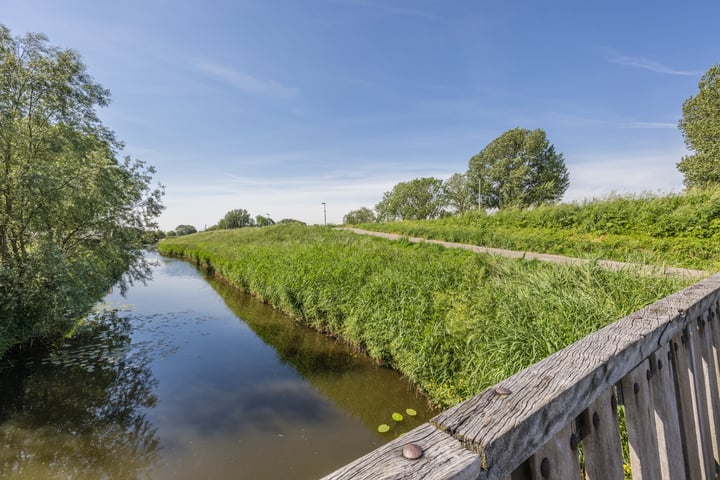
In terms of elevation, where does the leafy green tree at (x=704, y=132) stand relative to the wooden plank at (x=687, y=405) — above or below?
above

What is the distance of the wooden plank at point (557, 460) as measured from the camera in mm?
816

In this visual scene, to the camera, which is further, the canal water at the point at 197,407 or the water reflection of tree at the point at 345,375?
the water reflection of tree at the point at 345,375

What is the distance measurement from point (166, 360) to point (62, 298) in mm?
2635

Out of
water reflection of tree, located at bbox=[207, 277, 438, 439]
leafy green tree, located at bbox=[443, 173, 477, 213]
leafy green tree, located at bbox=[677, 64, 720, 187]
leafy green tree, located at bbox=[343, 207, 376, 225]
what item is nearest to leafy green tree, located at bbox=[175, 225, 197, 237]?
leafy green tree, located at bbox=[343, 207, 376, 225]

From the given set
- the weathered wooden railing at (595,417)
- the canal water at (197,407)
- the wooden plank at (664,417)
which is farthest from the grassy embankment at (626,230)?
the wooden plank at (664,417)

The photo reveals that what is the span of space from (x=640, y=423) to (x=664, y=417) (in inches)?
8.3

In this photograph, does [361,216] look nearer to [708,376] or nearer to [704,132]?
[704,132]

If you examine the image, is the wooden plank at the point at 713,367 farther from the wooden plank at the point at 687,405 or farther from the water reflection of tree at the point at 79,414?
the water reflection of tree at the point at 79,414

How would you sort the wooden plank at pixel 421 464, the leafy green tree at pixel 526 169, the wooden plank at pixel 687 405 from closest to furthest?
the wooden plank at pixel 421 464 < the wooden plank at pixel 687 405 < the leafy green tree at pixel 526 169

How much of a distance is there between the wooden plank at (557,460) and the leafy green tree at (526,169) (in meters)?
39.7

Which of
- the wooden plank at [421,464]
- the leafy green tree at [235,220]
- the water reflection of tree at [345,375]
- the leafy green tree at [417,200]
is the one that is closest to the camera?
the wooden plank at [421,464]

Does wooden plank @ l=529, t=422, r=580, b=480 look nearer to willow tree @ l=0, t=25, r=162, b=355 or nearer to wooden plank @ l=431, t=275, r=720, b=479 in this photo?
wooden plank @ l=431, t=275, r=720, b=479

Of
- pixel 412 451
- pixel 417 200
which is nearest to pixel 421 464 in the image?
pixel 412 451

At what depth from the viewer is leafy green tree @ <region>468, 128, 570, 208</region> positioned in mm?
37656
